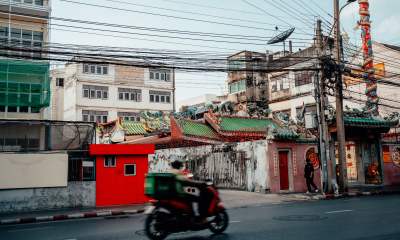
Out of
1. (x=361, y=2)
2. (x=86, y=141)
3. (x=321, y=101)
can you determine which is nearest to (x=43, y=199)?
(x=86, y=141)

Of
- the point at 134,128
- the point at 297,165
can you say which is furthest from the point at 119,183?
the point at 134,128

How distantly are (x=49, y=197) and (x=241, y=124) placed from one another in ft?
53.5

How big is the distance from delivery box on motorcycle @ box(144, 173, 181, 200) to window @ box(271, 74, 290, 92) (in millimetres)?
31701

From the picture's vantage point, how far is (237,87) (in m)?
42.8

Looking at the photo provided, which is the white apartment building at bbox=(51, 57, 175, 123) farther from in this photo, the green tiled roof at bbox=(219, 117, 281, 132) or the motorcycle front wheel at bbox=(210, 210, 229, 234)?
the motorcycle front wheel at bbox=(210, 210, 229, 234)

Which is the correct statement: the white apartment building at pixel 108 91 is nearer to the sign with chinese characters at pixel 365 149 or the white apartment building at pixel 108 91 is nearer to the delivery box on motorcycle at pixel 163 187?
the sign with chinese characters at pixel 365 149

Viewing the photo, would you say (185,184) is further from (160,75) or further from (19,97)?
(160,75)

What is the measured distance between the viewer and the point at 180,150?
2456 centimetres

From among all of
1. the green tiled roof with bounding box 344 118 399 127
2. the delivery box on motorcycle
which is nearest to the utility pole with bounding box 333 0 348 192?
the green tiled roof with bounding box 344 118 399 127

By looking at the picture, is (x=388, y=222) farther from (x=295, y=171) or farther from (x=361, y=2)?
(x=361, y=2)

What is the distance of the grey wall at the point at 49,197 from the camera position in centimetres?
1377

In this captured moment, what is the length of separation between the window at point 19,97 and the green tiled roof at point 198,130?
9825 mm

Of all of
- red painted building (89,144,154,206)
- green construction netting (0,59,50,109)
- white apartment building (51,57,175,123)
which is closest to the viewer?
red painted building (89,144,154,206)

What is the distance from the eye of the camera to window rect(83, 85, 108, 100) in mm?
44478
